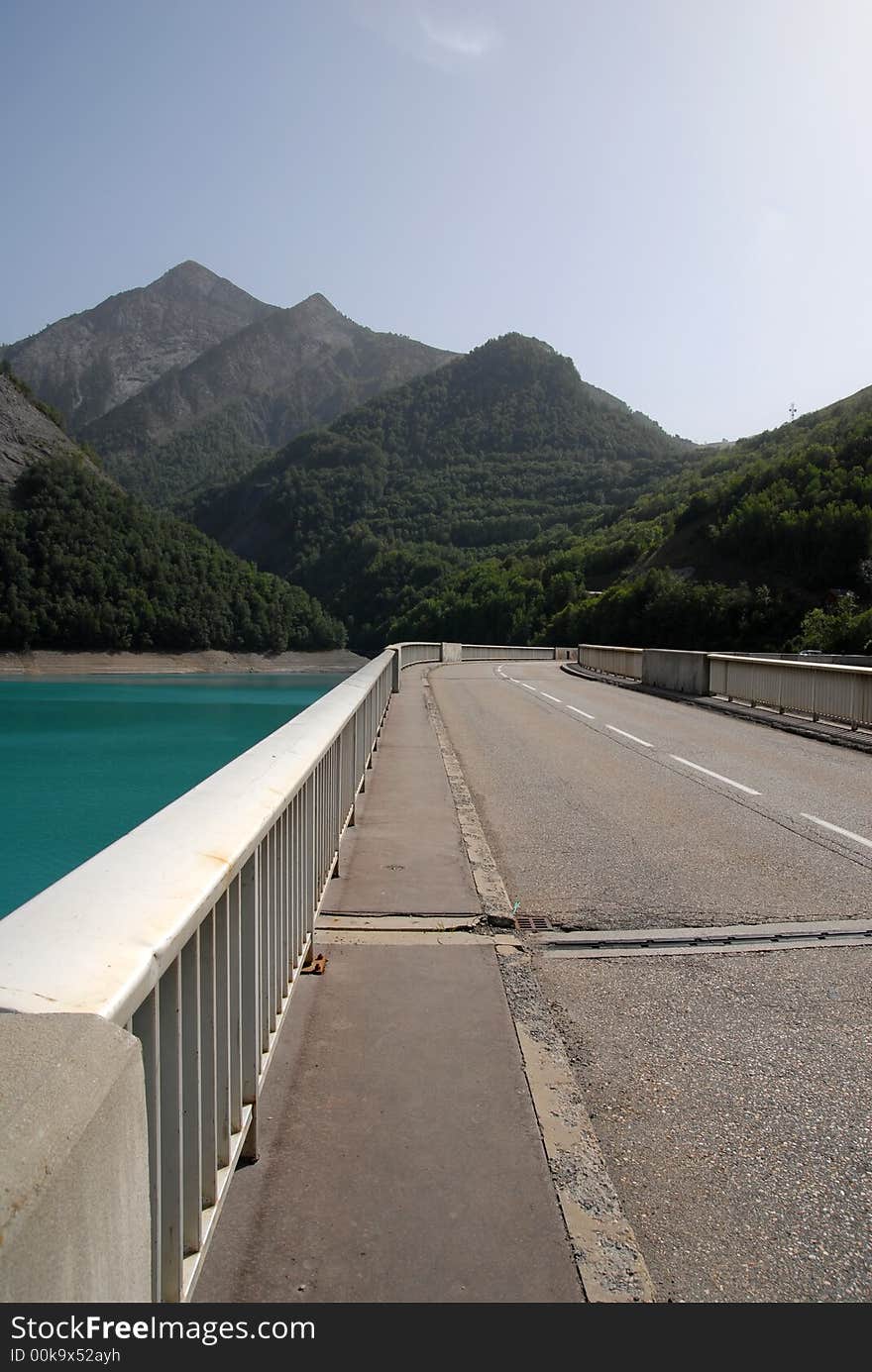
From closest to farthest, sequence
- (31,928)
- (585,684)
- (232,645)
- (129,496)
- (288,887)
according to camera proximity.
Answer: (31,928), (288,887), (585,684), (232,645), (129,496)

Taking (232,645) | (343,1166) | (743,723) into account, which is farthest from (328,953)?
(232,645)

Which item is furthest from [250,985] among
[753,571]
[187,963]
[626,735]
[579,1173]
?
[753,571]

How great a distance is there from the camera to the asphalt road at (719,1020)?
9.36 feet

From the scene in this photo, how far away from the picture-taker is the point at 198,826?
2729mm

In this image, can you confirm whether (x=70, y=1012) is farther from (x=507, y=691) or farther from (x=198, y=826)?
(x=507, y=691)

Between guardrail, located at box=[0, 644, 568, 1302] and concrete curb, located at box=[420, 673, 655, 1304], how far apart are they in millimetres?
948

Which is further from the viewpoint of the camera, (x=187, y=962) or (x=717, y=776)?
(x=717, y=776)

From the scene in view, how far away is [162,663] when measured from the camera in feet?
410

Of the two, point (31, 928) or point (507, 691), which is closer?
point (31, 928)

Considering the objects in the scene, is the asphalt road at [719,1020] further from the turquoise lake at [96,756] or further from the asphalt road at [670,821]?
the turquoise lake at [96,756]

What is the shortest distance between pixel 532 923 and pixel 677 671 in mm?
23139

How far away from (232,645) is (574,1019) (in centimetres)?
13278
